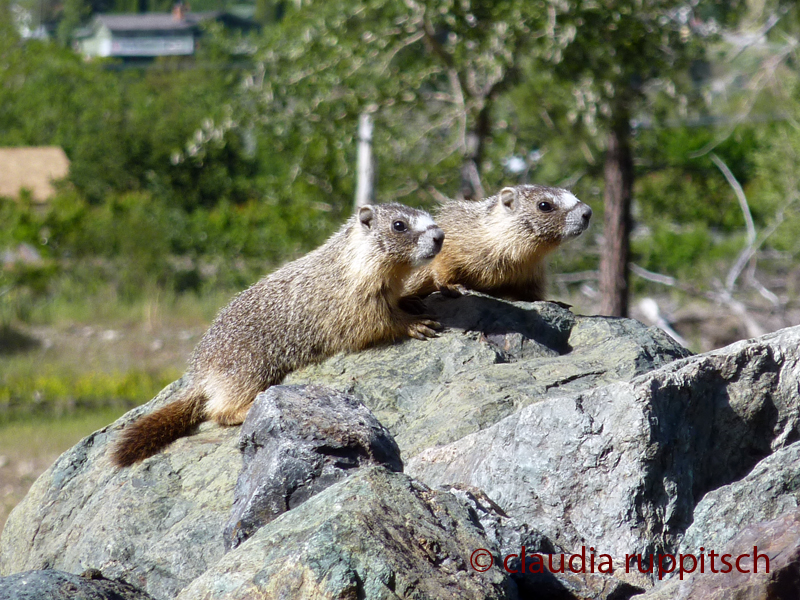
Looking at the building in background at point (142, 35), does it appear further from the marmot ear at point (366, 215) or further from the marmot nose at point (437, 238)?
the marmot nose at point (437, 238)

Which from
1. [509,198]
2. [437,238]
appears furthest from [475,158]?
[437,238]

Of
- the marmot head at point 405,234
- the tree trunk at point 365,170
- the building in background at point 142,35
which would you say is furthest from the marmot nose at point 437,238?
the building in background at point 142,35

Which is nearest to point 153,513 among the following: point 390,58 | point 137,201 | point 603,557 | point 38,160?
point 603,557

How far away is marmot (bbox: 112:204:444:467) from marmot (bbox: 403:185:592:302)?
36 centimetres

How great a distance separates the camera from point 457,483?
146 inches

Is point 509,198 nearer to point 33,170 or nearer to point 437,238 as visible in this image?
point 437,238

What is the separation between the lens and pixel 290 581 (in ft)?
9.09

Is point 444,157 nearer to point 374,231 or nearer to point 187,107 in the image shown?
point 374,231

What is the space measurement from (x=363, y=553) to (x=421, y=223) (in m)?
2.75

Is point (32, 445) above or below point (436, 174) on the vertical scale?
below

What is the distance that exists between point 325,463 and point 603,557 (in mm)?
1159

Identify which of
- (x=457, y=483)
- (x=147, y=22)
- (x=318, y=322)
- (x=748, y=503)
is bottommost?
(x=457, y=483)

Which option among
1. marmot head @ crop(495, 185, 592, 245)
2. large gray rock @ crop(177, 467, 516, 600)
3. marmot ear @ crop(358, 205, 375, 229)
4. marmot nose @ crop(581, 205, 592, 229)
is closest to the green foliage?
marmot ear @ crop(358, 205, 375, 229)

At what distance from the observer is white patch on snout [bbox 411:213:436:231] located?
5196mm
